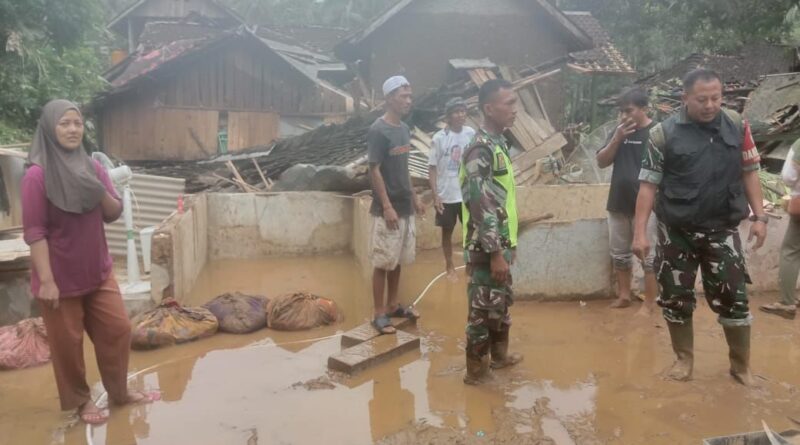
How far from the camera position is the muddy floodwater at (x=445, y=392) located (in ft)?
12.1

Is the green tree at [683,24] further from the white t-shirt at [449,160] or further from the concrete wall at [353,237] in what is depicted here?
the white t-shirt at [449,160]

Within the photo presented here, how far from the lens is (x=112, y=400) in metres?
4.11

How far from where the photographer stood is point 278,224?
346 inches

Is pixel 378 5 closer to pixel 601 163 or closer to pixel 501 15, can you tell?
pixel 501 15

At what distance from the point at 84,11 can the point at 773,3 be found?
18.8 m

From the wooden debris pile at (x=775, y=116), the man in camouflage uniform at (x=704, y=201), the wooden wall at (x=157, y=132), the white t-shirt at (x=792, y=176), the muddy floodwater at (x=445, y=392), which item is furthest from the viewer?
the wooden wall at (x=157, y=132)

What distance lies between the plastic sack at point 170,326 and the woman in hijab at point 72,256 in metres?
1.11

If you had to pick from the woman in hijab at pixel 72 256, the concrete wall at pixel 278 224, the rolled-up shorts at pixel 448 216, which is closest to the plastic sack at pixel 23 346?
the woman in hijab at pixel 72 256

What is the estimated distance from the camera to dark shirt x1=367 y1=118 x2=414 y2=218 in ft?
17.0

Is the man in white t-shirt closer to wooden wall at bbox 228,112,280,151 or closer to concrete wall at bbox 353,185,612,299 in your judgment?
concrete wall at bbox 353,185,612,299

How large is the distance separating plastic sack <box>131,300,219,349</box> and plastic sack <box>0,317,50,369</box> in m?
0.66

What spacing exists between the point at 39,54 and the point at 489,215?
10.6 metres

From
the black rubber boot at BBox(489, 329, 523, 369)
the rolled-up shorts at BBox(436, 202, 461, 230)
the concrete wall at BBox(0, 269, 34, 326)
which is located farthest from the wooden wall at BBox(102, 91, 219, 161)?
the black rubber boot at BBox(489, 329, 523, 369)

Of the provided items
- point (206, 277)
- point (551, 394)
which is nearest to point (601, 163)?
point (551, 394)
